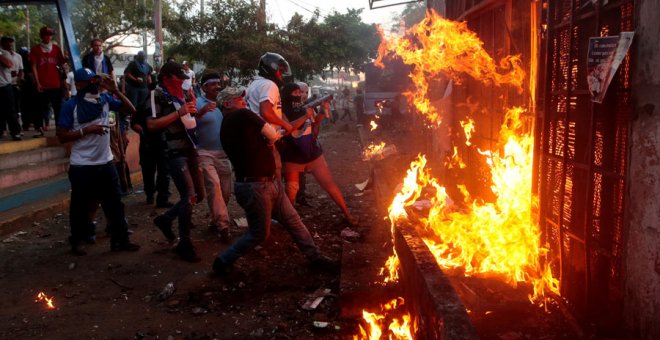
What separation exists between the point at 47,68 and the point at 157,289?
7084 mm

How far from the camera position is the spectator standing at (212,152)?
6336mm

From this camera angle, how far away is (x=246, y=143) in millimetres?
4996

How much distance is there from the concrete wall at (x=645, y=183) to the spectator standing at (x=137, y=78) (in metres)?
9.27

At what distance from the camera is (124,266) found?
5754 millimetres

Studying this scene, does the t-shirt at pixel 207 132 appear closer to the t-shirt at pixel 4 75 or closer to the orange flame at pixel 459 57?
the orange flame at pixel 459 57

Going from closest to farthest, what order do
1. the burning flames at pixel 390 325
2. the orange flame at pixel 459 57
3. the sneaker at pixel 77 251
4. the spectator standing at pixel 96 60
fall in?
1. the burning flames at pixel 390 325
2. the sneaker at pixel 77 251
3. the orange flame at pixel 459 57
4. the spectator standing at pixel 96 60

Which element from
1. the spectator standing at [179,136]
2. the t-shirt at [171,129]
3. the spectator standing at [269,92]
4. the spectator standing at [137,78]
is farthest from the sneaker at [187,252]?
the spectator standing at [137,78]

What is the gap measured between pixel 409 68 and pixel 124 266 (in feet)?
71.4

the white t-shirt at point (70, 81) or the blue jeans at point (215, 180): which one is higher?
the white t-shirt at point (70, 81)

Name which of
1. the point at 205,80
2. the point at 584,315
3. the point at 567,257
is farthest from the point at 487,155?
the point at 205,80

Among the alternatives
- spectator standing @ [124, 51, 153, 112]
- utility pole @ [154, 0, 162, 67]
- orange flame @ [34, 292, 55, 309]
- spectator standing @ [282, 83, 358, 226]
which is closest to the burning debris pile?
Answer: spectator standing @ [282, 83, 358, 226]

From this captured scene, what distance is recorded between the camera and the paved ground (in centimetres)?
428

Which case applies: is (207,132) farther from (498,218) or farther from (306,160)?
(498,218)

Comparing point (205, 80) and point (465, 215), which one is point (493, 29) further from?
point (205, 80)
